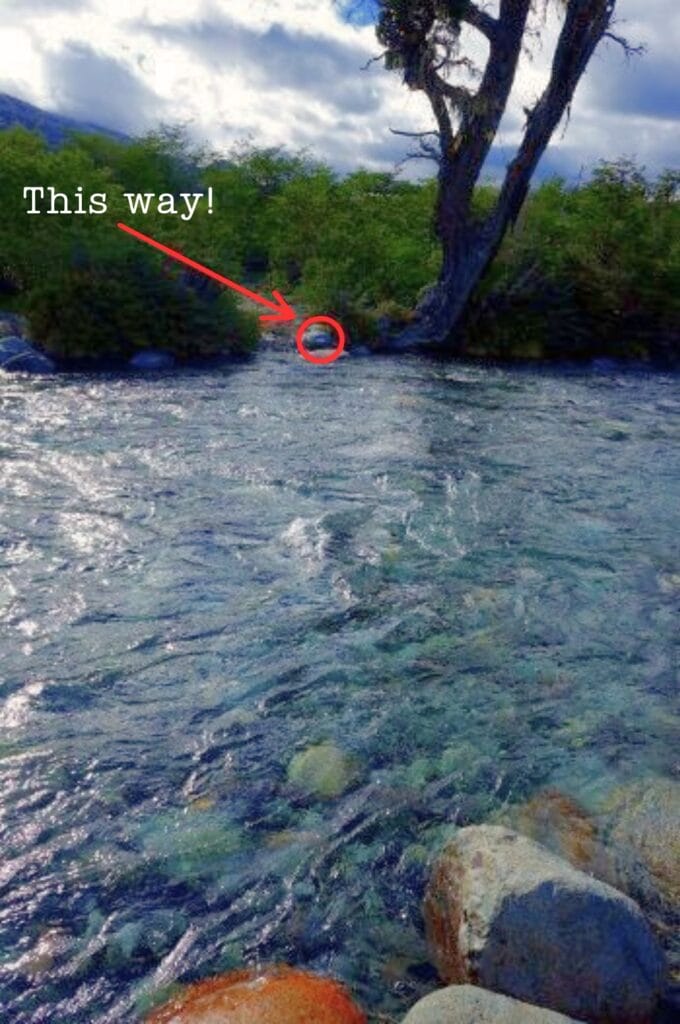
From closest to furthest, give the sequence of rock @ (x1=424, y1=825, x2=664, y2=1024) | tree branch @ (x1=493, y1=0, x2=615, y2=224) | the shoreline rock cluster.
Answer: the shoreline rock cluster
rock @ (x1=424, y1=825, x2=664, y2=1024)
tree branch @ (x1=493, y1=0, x2=615, y2=224)

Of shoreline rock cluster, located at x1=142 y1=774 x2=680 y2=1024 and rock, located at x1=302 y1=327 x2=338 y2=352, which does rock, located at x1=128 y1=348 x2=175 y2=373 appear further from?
shoreline rock cluster, located at x1=142 y1=774 x2=680 y2=1024

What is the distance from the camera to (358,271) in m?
24.9

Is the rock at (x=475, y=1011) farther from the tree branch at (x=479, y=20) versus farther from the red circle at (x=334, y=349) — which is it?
the tree branch at (x=479, y=20)

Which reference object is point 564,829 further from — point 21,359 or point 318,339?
point 318,339

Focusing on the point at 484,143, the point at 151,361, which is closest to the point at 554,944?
the point at 151,361

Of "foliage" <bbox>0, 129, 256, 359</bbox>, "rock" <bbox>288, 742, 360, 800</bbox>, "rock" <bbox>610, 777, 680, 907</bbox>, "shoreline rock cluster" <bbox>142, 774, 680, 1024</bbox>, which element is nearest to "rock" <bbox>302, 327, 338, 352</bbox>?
"foliage" <bbox>0, 129, 256, 359</bbox>

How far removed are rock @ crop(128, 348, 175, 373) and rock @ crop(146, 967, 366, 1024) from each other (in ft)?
51.3

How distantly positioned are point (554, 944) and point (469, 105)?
21104 mm

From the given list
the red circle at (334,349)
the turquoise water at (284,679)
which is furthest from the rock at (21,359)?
the red circle at (334,349)

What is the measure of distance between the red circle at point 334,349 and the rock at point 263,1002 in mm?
16918

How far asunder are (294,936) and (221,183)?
41.3 meters

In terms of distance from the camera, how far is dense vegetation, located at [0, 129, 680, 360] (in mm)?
19250

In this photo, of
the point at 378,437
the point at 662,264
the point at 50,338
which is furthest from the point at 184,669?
the point at 662,264

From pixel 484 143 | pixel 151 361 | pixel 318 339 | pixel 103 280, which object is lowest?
pixel 151 361
